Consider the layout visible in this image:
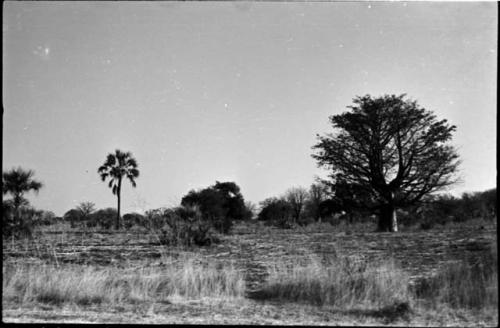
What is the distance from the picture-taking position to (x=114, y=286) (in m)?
6.60

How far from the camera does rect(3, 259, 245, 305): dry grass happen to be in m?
6.12

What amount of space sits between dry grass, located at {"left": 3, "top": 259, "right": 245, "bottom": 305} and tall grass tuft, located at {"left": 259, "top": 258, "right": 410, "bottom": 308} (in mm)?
697

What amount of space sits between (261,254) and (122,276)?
403cm

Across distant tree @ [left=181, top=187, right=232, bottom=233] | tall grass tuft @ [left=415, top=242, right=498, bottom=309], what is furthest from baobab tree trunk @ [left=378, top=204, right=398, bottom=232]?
tall grass tuft @ [left=415, top=242, right=498, bottom=309]

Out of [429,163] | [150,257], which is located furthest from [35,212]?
[429,163]

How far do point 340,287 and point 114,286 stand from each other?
138 inches

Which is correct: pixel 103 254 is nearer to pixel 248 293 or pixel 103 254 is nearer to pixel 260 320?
pixel 248 293

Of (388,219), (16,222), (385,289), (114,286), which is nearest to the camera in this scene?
(385,289)

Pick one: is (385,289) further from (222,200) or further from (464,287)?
(222,200)

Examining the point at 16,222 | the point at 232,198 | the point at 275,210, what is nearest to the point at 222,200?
the point at 232,198

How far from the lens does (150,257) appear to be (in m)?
9.85

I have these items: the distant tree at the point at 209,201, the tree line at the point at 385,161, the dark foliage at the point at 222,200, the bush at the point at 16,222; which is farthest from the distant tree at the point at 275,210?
the bush at the point at 16,222

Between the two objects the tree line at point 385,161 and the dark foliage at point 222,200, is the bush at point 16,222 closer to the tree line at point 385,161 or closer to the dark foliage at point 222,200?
the tree line at point 385,161

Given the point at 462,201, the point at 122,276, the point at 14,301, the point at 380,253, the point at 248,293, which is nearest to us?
the point at 14,301
